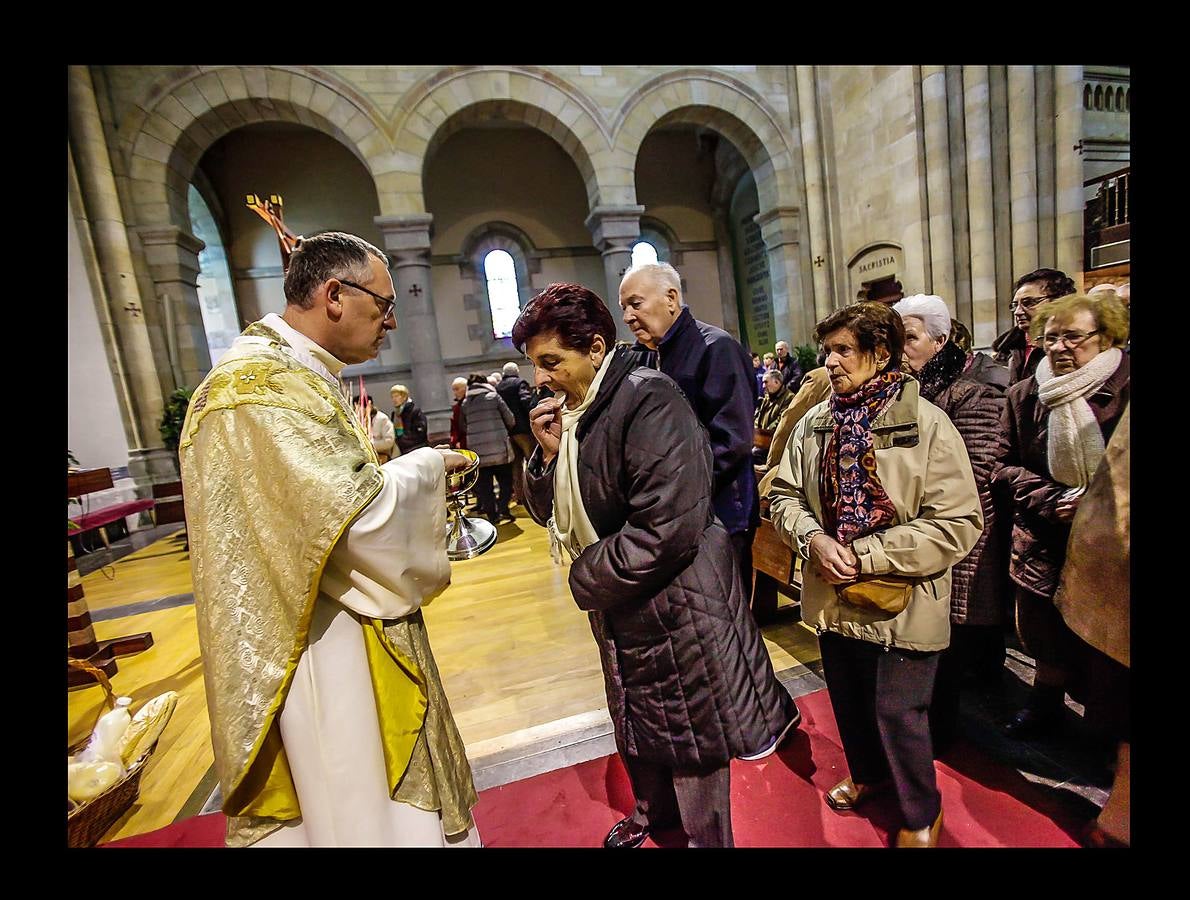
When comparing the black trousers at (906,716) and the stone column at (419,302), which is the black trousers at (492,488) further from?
the black trousers at (906,716)

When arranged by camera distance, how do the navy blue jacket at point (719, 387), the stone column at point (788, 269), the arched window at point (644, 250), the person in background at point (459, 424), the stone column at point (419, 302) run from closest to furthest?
the navy blue jacket at point (719, 387)
the person in background at point (459, 424)
the stone column at point (419, 302)
the stone column at point (788, 269)
the arched window at point (644, 250)

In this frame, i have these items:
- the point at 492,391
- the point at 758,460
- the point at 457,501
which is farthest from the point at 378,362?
the point at 457,501

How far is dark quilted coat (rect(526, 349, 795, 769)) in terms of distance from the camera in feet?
4.08

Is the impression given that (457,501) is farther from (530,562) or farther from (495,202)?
(495,202)

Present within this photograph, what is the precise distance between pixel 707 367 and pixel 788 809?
5.36 ft

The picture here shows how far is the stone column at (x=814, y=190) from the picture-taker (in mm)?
9578

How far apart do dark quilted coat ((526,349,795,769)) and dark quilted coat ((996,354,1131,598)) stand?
116 cm

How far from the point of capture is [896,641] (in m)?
1.41

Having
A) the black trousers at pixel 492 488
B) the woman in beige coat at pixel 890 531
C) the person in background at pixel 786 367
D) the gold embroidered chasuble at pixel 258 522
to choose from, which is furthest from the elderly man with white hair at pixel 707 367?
the person in background at pixel 786 367

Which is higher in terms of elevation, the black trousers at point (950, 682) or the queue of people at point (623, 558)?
the queue of people at point (623, 558)

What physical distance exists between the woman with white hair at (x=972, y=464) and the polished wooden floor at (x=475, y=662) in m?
0.83

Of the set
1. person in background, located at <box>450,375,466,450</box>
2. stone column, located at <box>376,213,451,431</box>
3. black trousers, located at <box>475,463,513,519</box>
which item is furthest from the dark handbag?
stone column, located at <box>376,213,451,431</box>

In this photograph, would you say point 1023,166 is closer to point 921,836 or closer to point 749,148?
point 749,148

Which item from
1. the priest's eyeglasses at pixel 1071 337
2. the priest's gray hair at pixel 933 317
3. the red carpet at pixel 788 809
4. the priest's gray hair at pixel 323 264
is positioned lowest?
the red carpet at pixel 788 809
